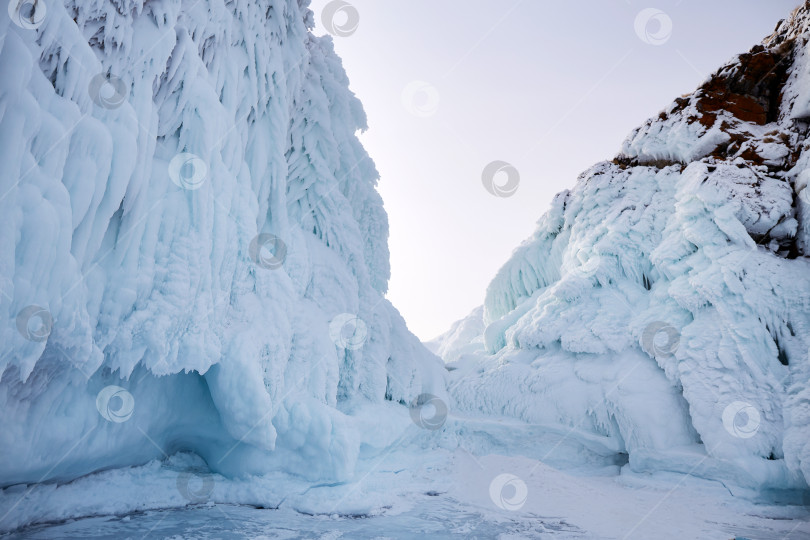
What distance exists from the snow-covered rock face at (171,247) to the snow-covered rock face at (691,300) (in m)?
5.35

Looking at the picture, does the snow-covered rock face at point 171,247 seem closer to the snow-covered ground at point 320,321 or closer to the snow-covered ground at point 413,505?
the snow-covered ground at point 320,321

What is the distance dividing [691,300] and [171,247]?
34.3 ft

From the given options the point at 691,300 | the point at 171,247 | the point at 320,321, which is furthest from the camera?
the point at 691,300

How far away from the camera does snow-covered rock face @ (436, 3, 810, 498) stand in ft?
28.8

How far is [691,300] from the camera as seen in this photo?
1022 cm

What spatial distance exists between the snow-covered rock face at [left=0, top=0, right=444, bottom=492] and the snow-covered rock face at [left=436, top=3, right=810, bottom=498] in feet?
17.6

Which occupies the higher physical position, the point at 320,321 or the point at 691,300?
the point at 691,300

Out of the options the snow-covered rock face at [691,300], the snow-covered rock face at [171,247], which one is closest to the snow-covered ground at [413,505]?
the snow-covered rock face at [171,247]

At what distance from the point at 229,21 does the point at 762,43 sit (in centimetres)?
1689

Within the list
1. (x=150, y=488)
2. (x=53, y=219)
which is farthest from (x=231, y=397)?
(x=53, y=219)

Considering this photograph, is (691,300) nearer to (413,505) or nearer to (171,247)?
(413,505)

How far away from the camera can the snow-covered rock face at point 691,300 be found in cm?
877

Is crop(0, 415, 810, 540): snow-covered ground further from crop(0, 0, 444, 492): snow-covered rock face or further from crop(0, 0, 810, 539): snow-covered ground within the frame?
crop(0, 0, 444, 492): snow-covered rock face

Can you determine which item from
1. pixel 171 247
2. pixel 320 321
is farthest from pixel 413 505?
pixel 171 247
